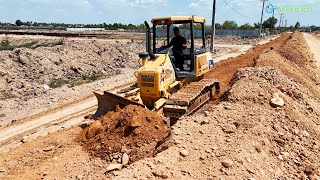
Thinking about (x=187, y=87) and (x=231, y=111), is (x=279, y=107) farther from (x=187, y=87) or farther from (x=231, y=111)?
(x=187, y=87)

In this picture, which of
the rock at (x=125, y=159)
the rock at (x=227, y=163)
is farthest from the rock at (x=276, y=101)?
the rock at (x=125, y=159)

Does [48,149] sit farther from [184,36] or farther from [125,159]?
[184,36]

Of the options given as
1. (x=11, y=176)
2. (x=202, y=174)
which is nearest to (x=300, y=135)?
(x=202, y=174)

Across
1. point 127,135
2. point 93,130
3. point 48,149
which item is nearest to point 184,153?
point 127,135

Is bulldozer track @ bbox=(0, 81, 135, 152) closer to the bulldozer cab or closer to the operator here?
the bulldozer cab

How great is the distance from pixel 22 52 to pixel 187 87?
12.9 metres

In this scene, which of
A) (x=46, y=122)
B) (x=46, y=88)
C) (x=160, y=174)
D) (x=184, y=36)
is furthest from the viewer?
(x=46, y=88)

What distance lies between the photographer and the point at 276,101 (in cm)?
921

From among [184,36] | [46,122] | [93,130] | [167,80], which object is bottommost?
[46,122]

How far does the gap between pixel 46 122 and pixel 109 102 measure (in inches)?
113

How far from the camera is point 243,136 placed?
6.93m

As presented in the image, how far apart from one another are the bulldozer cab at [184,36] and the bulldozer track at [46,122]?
11.4 feet

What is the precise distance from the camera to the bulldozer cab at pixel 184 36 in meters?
10.0

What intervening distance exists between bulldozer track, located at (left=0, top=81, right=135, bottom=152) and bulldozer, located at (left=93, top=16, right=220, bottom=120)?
1.56 meters
